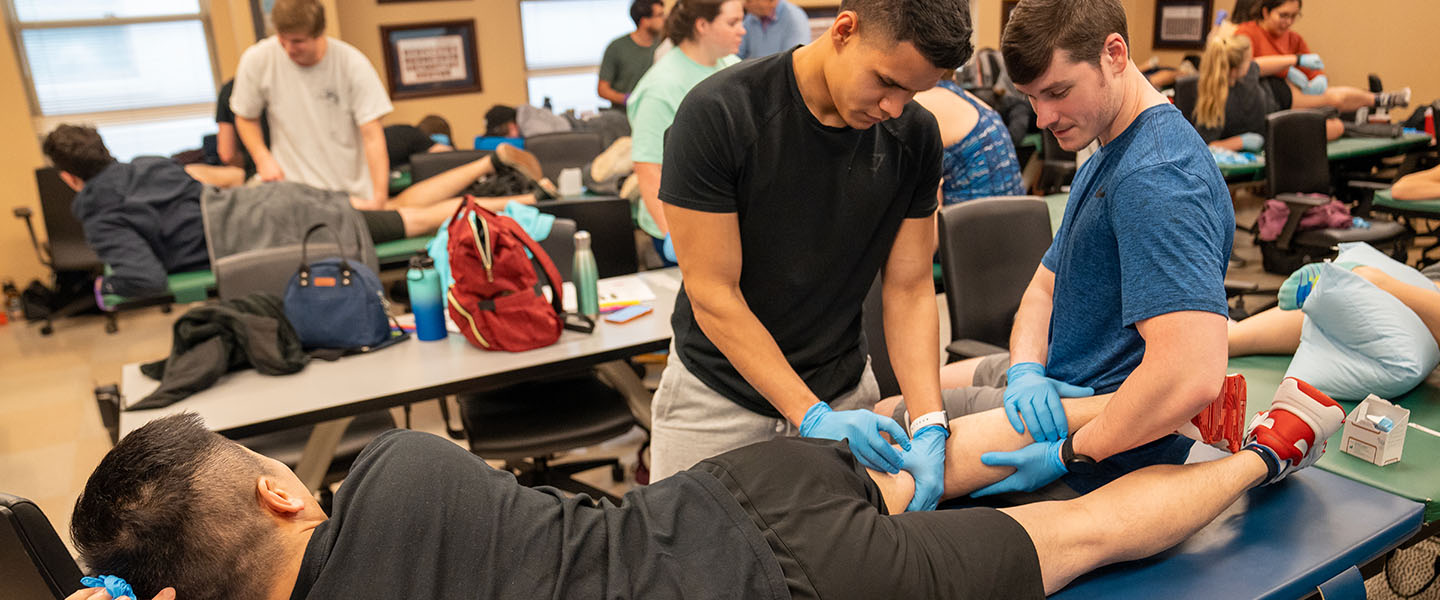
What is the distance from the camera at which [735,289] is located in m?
1.54

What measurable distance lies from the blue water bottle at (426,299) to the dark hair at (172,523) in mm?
1300

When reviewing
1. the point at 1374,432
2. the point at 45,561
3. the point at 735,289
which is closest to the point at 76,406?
the point at 45,561

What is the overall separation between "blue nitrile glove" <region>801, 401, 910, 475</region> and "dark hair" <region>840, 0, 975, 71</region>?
57cm

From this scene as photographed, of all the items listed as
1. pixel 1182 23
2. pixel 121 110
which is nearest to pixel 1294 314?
pixel 121 110

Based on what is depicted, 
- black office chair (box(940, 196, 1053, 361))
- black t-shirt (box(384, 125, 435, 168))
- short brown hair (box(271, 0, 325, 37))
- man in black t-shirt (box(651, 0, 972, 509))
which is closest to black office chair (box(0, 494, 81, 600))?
man in black t-shirt (box(651, 0, 972, 509))

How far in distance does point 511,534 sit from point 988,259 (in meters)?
1.68

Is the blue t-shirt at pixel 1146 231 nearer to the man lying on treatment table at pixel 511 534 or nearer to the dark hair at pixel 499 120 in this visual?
the man lying on treatment table at pixel 511 534

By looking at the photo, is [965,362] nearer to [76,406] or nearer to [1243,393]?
[1243,393]

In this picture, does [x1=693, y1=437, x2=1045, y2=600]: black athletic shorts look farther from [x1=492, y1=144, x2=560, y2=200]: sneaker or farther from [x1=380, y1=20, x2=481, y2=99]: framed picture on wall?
[x1=380, y1=20, x2=481, y2=99]: framed picture on wall

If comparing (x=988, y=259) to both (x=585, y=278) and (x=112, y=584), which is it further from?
(x=112, y=584)

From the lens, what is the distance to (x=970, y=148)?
101 inches

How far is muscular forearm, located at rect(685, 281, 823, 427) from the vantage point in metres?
1.53

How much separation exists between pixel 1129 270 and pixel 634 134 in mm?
1803

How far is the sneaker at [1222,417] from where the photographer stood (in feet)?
4.62
